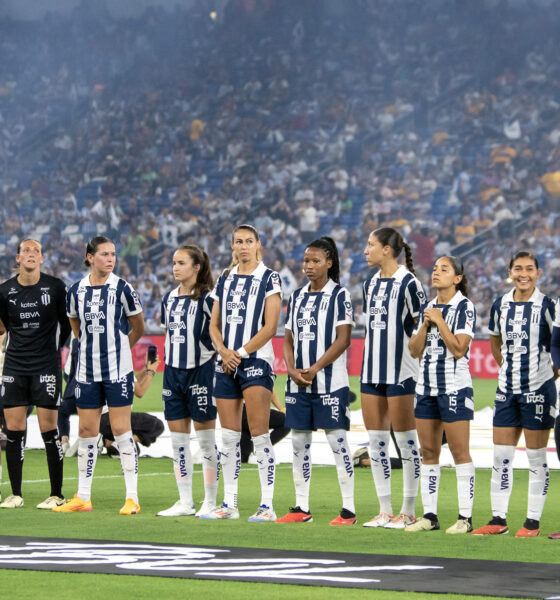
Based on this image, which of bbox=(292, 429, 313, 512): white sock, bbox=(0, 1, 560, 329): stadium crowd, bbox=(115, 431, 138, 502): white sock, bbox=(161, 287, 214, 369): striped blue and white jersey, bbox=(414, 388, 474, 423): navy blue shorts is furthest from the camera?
bbox=(0, 1, 560, 329): stadium crowd

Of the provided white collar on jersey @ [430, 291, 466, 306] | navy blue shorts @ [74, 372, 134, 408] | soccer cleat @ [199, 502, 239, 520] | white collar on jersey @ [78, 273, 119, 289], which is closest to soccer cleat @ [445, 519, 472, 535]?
white collar on jersey @ [430, 291, 466, 306]

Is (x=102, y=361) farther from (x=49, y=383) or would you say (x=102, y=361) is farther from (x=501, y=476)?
→ (x=501, y=476)

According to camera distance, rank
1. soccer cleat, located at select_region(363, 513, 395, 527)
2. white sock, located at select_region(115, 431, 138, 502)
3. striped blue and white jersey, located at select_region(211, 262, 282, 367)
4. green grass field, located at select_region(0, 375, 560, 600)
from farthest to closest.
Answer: white sock, located at select_region(115, 431, 138, 502), striped blue and white jersey, located at select_region(211, 262, 282, 367), soccer cleat, located at select_region(363, 513, 395, 527), green grass field, located at select_region(0, 375, 560, 600)

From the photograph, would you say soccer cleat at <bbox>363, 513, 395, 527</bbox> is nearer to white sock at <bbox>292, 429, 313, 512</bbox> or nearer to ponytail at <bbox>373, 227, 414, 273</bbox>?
white sock at <bbox>292, 429, 313, 512</bbox>

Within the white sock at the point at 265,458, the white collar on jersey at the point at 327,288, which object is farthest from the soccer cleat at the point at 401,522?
the white collar on jersey at the point at 327,288

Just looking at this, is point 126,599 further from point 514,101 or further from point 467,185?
point 514,101

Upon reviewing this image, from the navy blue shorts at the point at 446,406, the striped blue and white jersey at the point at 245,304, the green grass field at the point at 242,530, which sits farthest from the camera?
the striped blue and white jersey at the point at 245,304

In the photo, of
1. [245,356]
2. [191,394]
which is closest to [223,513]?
[191,394]

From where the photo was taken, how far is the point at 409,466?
293 inches

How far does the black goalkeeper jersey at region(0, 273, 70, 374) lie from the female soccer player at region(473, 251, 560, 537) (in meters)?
3.40

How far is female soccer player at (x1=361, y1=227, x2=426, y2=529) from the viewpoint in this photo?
290 inches

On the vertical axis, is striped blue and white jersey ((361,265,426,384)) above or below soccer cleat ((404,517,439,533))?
above

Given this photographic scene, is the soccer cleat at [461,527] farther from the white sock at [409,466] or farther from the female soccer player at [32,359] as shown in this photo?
the female soccer player at [32,359]

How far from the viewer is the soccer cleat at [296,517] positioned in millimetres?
7504
